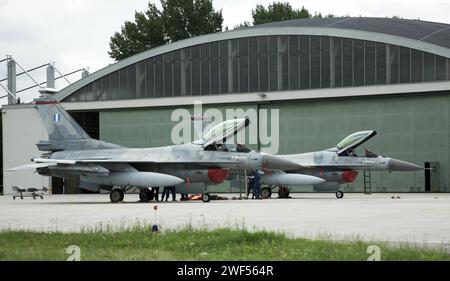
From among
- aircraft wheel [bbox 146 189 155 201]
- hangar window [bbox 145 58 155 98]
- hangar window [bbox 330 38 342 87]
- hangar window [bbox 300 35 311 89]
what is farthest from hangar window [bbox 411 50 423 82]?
aircraft wheel [bbox 146 189 155 201]

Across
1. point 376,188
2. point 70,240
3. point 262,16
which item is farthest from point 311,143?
point 262,16

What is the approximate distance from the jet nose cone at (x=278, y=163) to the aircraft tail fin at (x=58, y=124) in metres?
8.08

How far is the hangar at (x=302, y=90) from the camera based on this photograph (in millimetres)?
42000

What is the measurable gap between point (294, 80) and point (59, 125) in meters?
17.9

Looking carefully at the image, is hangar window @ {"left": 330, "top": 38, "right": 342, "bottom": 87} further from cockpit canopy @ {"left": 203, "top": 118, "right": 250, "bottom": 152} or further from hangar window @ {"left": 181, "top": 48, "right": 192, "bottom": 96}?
cockpit canopy @ {"left": 203, "top": 118, "right": 250, "bottom": 152}

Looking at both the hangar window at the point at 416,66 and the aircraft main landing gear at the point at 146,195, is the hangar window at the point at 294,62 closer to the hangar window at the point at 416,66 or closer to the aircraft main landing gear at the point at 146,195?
the hangar window at the point at 416,66

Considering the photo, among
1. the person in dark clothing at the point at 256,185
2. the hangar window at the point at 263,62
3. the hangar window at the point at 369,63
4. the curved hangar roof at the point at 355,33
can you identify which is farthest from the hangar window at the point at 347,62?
the person in dark clothing at the point at 256,185

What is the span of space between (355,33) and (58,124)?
1976 centimetres

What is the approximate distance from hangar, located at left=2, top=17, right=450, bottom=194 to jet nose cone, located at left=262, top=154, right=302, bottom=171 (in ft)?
39.4

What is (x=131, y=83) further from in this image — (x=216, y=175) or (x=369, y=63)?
(x=216, y=175)

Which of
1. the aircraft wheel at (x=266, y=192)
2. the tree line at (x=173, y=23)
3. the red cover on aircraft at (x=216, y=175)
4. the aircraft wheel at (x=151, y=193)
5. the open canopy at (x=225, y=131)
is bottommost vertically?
the aircraft wheel at (x=266, y=192)

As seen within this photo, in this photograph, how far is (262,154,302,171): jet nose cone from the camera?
3112 centimetres
